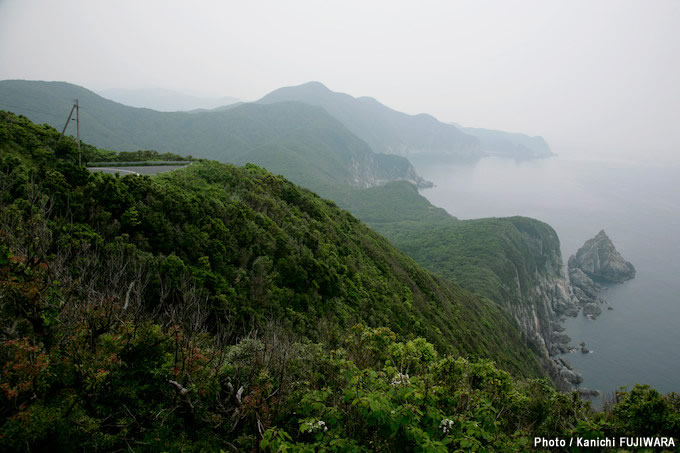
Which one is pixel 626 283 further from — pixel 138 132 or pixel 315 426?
pixel 138 132

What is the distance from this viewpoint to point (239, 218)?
18062mm

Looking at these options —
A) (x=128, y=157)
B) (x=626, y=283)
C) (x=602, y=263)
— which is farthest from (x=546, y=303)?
(x=128, y=157)

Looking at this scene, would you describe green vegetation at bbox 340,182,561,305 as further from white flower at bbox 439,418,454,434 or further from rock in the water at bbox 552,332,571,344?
white flower at bbox 439,418,454,434

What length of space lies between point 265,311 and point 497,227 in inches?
3865

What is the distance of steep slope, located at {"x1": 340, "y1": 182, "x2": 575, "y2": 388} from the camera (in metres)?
72.2

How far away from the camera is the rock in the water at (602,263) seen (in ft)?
334

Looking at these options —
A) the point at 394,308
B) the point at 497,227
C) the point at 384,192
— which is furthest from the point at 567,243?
the point at 394,308

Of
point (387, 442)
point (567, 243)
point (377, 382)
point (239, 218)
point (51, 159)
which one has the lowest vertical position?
point (567, 243)

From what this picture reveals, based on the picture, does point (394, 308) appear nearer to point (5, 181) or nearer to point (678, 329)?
point (5, 181)

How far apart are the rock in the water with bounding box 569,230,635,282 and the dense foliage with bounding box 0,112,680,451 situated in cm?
12082

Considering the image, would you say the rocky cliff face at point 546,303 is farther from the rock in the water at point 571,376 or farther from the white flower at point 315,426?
the white flower at point 315,426

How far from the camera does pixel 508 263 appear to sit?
8550 cm

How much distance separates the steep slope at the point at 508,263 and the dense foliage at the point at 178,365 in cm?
6190

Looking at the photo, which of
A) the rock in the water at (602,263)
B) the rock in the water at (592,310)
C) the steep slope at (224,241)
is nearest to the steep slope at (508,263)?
the rock in the water at (592,310)
